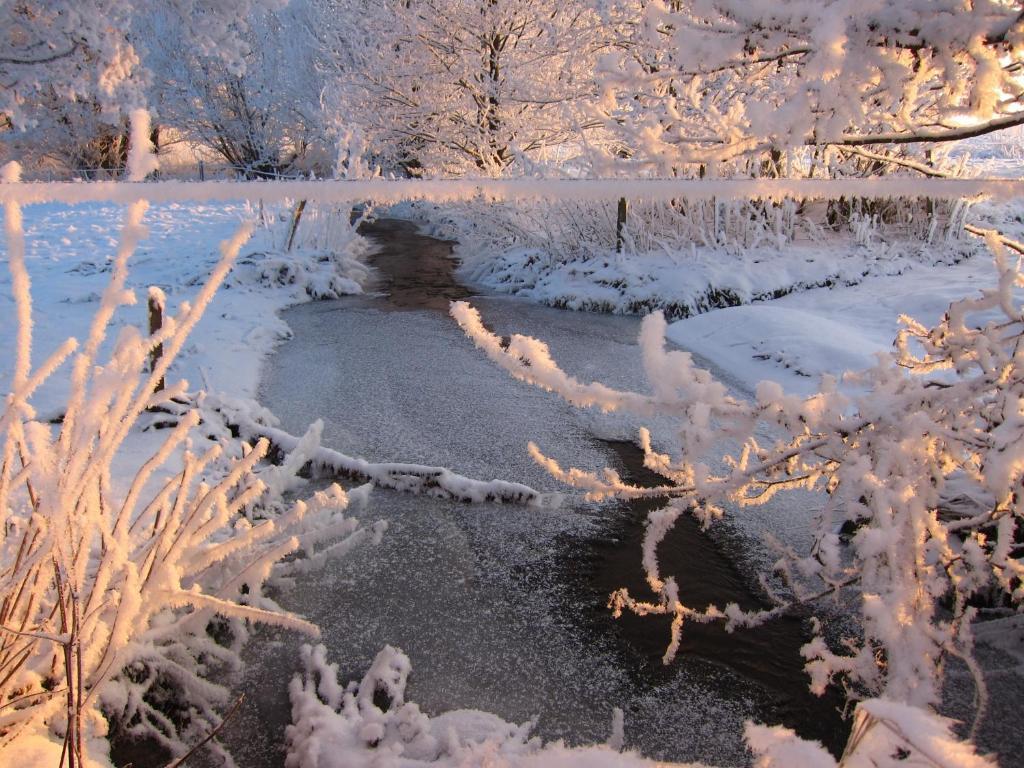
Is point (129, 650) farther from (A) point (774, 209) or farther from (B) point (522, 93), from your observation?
→ (B) point (522, 93)

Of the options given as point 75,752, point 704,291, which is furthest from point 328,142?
point 75,752

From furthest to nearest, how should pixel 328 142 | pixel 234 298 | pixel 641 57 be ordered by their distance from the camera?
pixel 328 142
pixel 641 57
pixel 234 298

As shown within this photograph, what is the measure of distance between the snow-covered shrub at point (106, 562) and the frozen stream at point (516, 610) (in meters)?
0.22

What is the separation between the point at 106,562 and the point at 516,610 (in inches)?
66.6

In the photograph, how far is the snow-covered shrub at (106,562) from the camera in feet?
3.79

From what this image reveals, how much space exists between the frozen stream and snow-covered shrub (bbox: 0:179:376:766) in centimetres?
22

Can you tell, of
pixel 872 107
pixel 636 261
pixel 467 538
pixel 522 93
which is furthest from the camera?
pixel 522 93

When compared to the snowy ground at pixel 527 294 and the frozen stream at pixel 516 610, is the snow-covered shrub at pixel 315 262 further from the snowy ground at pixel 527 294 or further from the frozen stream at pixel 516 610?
the frozen stream at pixel 516 610

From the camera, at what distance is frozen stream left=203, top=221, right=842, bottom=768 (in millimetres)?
2191

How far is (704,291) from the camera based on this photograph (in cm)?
803

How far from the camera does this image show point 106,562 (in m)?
1.26

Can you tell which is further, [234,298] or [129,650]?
[234,298]

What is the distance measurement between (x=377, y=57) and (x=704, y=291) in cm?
808

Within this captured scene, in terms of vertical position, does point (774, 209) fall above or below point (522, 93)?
below
